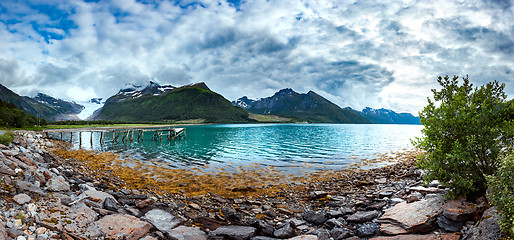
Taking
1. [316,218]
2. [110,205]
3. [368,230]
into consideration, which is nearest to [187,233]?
[110,205]

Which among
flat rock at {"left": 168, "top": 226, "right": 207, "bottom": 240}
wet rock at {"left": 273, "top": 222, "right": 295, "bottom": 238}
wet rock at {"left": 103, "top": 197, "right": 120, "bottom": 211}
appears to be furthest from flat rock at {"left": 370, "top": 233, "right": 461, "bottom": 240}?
wet rock at {"left": 103, "top": 197, "right": 120, "bottom": 211}

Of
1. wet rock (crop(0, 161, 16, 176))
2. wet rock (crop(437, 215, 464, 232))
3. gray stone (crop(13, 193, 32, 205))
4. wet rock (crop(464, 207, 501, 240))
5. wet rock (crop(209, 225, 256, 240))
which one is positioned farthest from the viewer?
wet rock (crop(0, 161, 16, 176))

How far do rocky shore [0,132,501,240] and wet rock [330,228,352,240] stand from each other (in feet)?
0.12

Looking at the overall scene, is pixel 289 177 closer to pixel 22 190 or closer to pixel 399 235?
pixel 399 235

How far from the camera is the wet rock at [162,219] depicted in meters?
10.1

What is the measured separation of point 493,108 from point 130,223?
14.7 metres

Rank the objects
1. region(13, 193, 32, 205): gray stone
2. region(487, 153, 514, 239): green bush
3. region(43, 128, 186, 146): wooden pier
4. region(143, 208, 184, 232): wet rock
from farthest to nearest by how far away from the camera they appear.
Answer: region(43, 128, 186, 146): wooden pier, region(143, 208, 184, 232): wet rock, region(13, 193, 32, 205): gray stone, region(487, 153, 514, 239): green bush

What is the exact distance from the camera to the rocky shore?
7.54 m

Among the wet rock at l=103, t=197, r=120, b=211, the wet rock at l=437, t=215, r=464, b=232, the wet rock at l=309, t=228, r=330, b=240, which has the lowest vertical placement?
the wet rock at l=309, t=228, r=330, b=240

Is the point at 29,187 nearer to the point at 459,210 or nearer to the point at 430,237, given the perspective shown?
the point at 430,237

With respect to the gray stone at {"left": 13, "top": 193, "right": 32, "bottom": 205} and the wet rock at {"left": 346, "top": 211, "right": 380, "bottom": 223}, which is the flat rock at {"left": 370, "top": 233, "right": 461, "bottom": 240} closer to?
the wet rock at {"left": 346, "top": 211, "right": 380, "bottom": 223}

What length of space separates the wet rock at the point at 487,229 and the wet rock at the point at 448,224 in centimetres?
72

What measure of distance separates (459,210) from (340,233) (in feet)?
13.6

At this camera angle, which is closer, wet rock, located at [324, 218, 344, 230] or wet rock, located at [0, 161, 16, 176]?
wet rock, located at [324, 218, 344, 230]
